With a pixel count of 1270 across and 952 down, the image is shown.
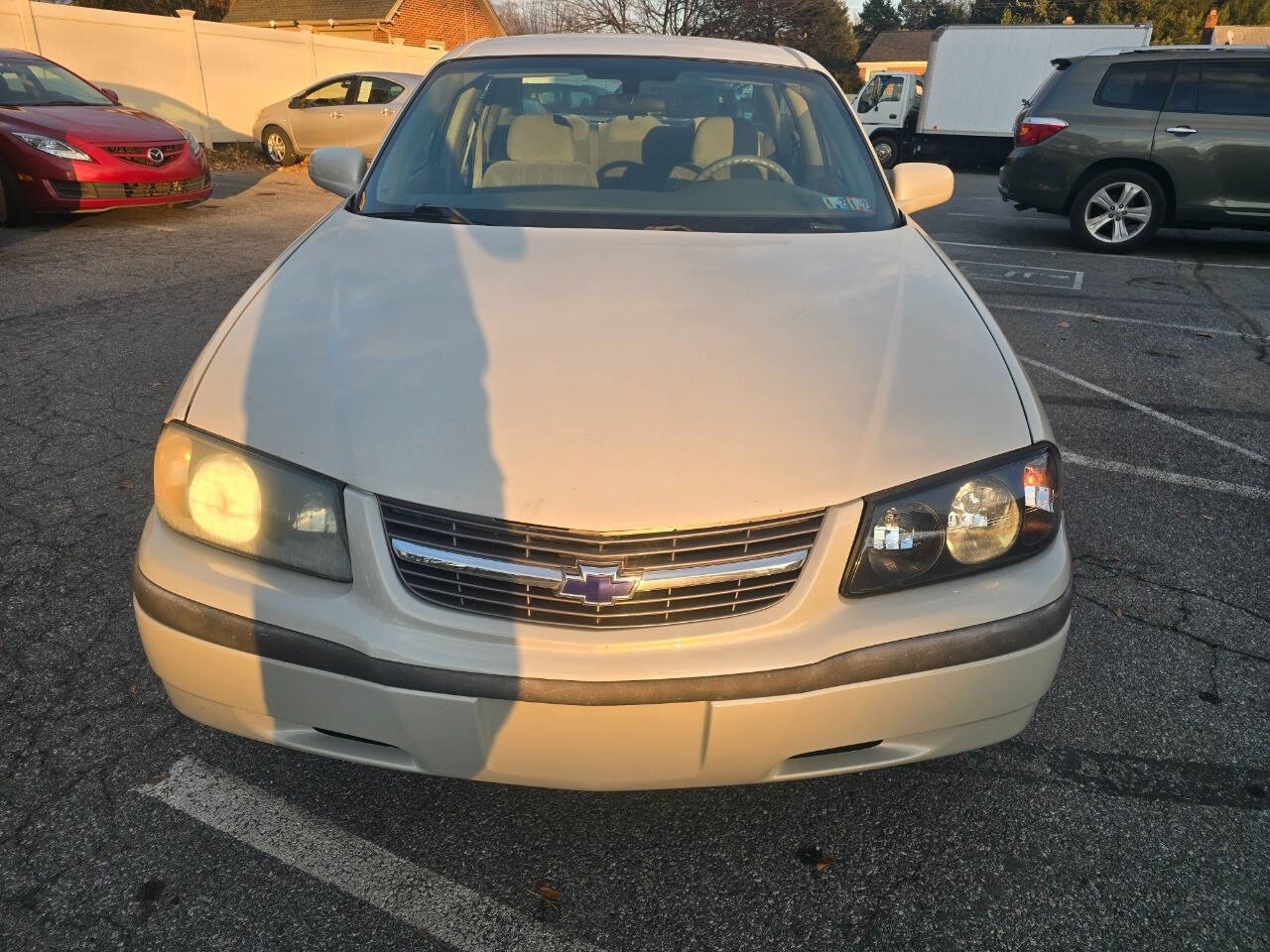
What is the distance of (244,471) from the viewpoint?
1.79 metres

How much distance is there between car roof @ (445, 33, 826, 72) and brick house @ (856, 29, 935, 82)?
173ft

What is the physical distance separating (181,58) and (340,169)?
1550 cm

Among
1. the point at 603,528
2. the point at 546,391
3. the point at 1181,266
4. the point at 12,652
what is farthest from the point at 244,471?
the point at 1181,266

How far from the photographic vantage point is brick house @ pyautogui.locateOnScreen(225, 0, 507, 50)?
30.1m

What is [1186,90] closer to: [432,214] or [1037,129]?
[1037,129]

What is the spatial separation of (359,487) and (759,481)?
74 centimetres

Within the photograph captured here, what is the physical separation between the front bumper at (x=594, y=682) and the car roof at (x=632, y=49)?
2.35m

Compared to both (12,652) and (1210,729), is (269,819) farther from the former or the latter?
(1210,729)

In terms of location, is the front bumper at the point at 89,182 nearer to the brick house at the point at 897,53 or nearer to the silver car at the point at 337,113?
the silver car at the point at 337,113

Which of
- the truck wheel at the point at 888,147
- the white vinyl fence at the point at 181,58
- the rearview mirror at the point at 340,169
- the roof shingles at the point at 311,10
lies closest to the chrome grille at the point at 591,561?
the rearview mirror at the point at 340,169

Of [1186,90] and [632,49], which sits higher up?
[632,49]

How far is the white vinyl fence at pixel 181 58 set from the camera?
1384cm

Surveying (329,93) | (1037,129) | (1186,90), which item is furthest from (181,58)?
(1186,90)

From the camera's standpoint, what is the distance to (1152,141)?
28.3 ft
